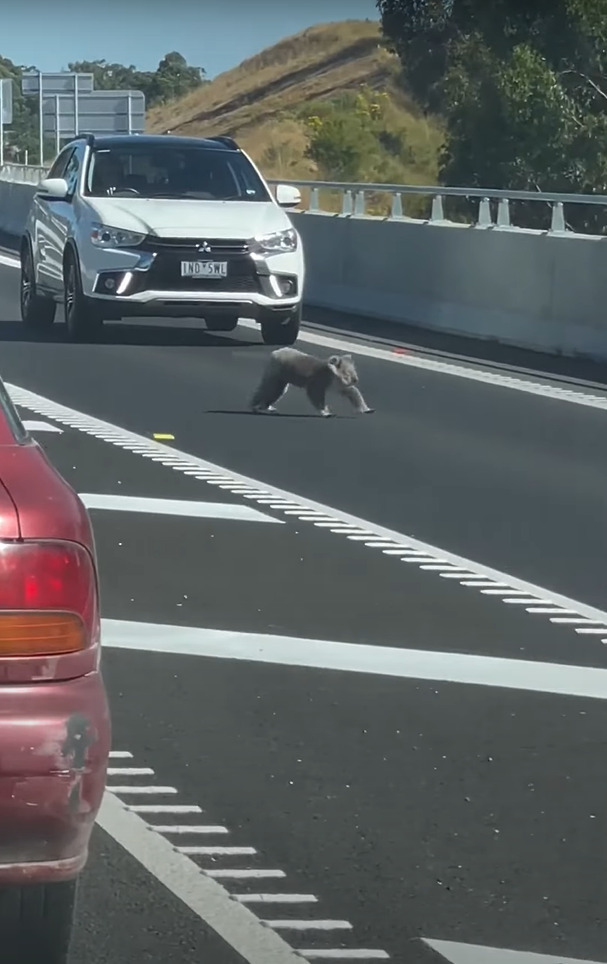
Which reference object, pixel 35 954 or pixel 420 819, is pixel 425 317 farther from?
pixel 35 954

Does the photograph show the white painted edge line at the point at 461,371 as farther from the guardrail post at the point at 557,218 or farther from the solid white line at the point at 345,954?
the solid white line at the point at 345,954

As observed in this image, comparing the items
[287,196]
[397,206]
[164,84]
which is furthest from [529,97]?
[164,84]

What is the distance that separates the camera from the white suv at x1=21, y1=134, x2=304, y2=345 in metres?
20.1

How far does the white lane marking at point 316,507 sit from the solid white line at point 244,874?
3.28m

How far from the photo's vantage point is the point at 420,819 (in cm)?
575

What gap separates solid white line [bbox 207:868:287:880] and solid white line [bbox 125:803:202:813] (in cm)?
51

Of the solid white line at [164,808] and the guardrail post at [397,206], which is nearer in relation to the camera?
the solid white line at [164,808]

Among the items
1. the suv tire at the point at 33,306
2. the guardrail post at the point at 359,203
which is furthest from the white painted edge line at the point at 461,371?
the guardrail post at the point at 359,203

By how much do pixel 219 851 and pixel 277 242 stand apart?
15.2 metres

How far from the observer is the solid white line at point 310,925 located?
4.89 m

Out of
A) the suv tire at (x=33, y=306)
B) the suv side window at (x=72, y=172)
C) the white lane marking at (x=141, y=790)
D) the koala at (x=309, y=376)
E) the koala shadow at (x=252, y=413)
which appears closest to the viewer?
the white lane marking at (x=141, y=790)

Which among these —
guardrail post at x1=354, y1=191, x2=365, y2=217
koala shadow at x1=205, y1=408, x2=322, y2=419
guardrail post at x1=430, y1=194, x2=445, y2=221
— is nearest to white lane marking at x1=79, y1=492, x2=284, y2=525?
koala shadow at x1=205, y1=408, x2=322, y2=419

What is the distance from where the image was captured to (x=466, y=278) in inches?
874

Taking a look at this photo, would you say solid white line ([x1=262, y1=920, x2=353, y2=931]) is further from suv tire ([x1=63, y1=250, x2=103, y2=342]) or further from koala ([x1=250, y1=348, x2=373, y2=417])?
suv tire ([x1=63, y1=250, x2=103, y2=342])
